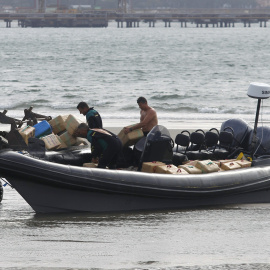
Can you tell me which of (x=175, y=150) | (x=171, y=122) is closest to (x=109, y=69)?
(x=171, y=122)

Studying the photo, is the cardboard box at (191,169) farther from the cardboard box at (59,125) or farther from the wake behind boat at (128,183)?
the cardboard box at (59,125)

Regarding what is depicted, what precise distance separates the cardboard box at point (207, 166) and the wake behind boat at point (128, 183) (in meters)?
0.12

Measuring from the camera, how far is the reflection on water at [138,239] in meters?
7.69

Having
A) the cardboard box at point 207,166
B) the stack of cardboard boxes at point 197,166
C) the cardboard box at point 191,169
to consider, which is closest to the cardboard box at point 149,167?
the stack of cardboard boxes at point 197,166

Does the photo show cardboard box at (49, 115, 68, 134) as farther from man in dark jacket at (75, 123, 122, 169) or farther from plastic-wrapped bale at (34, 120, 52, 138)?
man in dark jacket at (75, 123, 122, 169)

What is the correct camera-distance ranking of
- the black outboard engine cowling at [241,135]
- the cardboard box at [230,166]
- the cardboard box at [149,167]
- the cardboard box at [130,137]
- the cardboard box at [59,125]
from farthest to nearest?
the black outboard engine cowling at [241,135] → the cardboard box at [59,125] → the cardboard box at [130,137] → the cardboard box at [230,166] → the cardboard box at [149,167]

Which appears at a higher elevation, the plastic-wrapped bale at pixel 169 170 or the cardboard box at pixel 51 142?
the cardboard box at pixel 51 142

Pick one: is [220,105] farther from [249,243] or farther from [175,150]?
[249,243]

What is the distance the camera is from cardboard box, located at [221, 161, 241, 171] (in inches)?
433

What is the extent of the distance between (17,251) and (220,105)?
2309cm

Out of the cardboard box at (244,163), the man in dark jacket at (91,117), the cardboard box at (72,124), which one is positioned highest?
the man in dark jacket at (91,117)

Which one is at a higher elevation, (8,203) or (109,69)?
(8,203)

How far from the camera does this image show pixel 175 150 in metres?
11.9

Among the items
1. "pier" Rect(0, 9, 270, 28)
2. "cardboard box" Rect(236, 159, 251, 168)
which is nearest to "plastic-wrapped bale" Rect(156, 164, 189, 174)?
"cardboard box" Rect(236, 159, 251, 168)
